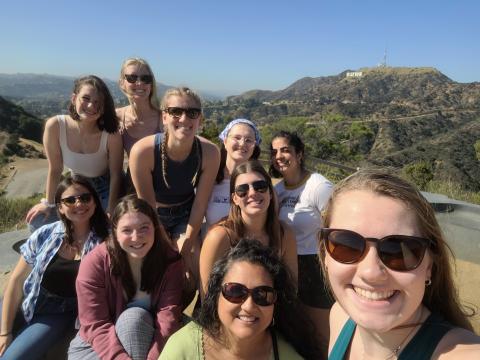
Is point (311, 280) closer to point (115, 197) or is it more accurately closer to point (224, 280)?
point (224, 280)

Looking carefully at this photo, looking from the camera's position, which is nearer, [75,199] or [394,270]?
[394,270]

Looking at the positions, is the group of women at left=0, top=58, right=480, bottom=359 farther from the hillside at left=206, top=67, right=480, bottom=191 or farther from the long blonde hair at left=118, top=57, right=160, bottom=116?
the hillside at left=206, top=67, right=480, bottom=191


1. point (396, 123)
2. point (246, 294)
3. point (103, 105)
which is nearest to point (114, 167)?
point (103, 105)

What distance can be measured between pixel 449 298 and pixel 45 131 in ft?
9.75

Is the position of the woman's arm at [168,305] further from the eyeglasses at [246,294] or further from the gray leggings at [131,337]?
the eyeglasses at [246,294]

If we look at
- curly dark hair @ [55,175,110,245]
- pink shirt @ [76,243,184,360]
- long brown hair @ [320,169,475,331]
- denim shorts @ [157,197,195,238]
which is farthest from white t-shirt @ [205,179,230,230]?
long brown hair @ [320,169,475,331]

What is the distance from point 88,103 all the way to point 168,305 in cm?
166

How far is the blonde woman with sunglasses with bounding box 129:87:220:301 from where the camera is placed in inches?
107

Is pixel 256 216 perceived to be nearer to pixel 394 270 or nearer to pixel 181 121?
pixel 181 121

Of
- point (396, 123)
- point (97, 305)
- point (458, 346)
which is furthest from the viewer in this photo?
point (396, 123)

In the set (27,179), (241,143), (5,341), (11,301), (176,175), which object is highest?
(241,143)

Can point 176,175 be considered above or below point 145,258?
above

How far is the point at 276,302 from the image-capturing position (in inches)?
75.4

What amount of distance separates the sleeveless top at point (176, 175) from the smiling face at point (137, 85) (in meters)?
0.79
